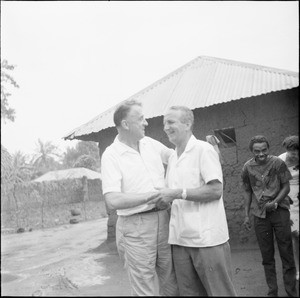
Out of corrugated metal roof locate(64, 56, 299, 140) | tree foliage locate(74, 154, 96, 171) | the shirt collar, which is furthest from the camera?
tree foliage locate(74, 154, 96, 171)

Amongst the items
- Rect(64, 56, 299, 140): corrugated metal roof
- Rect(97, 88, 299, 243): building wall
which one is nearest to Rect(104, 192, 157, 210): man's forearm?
Rect(64, 56, 299, 140): corrugated metal roof

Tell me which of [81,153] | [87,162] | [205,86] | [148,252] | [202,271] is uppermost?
[205,86]

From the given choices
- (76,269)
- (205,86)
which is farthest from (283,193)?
(76,269)

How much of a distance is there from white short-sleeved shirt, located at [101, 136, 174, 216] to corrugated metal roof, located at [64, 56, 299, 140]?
3.46 meters

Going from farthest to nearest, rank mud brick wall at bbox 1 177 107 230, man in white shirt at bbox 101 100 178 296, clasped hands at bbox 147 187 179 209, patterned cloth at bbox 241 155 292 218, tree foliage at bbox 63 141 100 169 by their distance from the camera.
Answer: tree foliage at bbox 63 141 100 169 < mud brick wall at bbox 1 177 107 230 < patterned cloth at bbox 241 155 292 218 < man in white shirt at bbox 101 100 178 296 < clasped hands at bbox 147 187 179 209

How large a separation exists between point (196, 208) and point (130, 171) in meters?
0.52

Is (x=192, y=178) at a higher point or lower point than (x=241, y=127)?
lower

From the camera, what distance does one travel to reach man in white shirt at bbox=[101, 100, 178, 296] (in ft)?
6.96

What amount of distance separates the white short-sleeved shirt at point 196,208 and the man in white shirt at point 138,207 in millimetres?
130

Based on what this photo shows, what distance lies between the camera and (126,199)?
2.08 meters

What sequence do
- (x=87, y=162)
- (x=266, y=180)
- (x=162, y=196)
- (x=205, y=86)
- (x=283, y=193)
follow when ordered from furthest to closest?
(x=87, y=162) → (x=205, y=86) → (x=266, y=180) → (x=283, y=193) → (x=162, y=196)

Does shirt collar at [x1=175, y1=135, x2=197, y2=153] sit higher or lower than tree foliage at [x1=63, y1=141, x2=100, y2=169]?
lower

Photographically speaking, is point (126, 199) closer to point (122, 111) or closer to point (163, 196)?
point (163, 196)

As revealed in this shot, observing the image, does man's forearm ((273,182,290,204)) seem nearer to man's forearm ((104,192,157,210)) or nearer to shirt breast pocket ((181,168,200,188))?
shirt breast pocket ((181,168,200,188))
